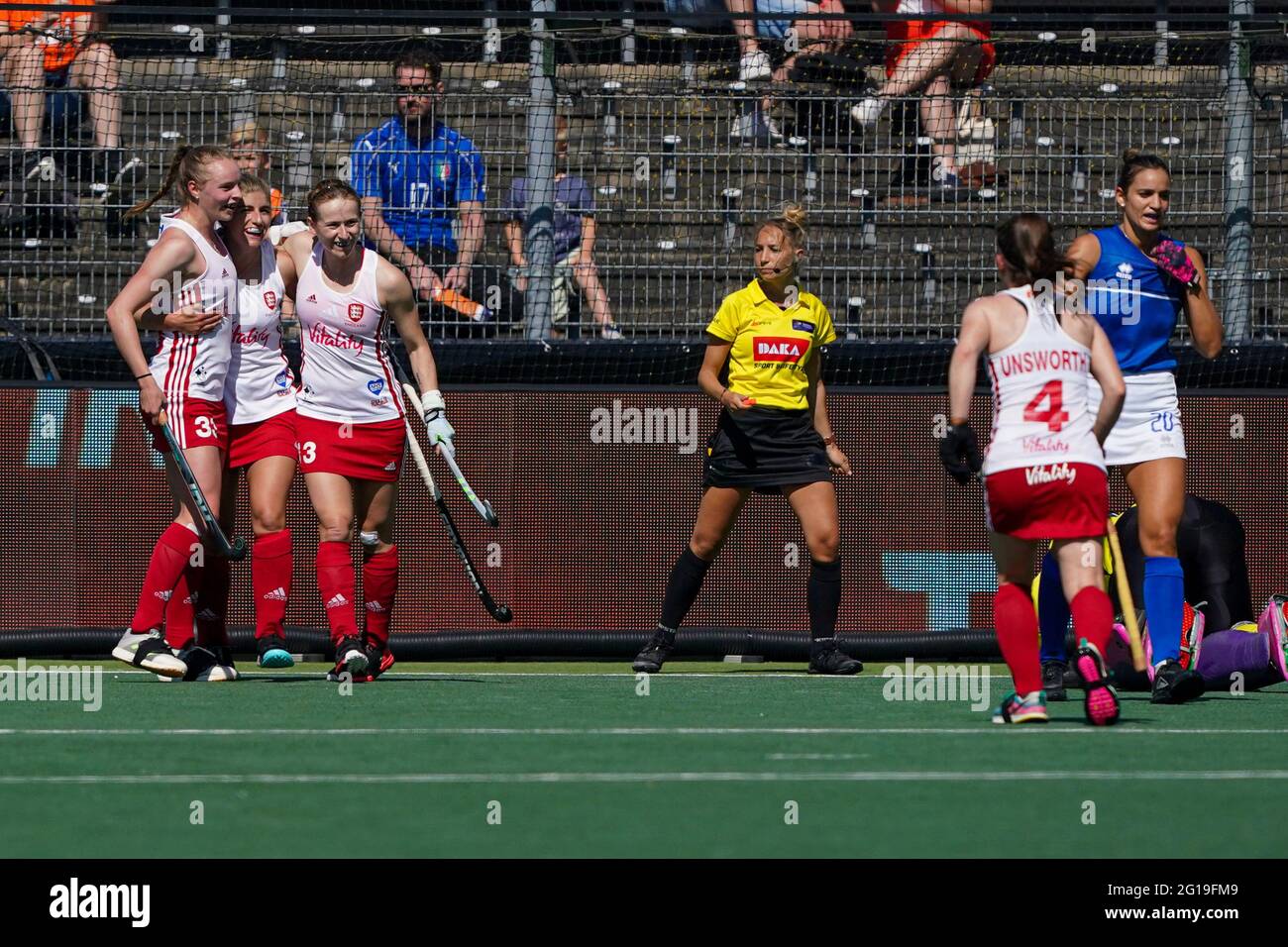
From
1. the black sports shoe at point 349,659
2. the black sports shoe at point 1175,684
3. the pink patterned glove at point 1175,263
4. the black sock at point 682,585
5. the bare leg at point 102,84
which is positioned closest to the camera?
the black sports shoe at point 1175,684

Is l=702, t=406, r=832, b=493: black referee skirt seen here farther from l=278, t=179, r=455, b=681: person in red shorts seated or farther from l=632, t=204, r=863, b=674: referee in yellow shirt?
l=278, t=179, r=455, b=681: person in red shorts seated

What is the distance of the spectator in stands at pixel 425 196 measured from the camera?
1200cm

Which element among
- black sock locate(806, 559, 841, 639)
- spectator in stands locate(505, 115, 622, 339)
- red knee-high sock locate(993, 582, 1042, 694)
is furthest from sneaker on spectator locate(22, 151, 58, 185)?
red knee-high sock locate(993, 582, 1042, 694)

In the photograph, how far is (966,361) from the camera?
6.94 meters

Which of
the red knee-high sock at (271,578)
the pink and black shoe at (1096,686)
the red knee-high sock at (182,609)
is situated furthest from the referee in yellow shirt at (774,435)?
the pink and black shoe at (1096,686)

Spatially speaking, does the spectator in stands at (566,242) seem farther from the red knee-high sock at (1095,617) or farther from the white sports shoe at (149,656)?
the red knee-high sock at (1095,617)

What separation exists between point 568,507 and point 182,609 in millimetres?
2709

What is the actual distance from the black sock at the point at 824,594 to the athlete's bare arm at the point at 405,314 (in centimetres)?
214

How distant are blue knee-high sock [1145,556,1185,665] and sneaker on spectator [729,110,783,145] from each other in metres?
4.89

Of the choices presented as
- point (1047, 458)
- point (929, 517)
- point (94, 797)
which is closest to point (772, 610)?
point (929, 517)

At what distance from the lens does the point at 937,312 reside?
1216 cm

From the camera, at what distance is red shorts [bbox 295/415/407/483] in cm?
Result: 884

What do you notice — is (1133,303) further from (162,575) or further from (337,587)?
(162,575)

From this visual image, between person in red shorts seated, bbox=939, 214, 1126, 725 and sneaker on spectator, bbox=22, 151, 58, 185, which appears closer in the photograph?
A: person in red shorts seated, bbox=939, 214, 1126, 725
